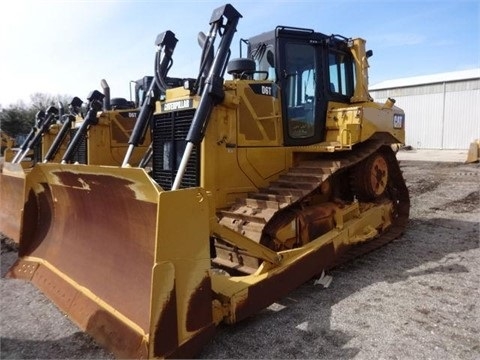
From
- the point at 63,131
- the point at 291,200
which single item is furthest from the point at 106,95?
the point at 291,200

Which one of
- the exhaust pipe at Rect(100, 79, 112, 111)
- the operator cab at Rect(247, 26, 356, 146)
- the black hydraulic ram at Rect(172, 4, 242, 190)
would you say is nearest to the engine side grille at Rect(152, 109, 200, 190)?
the black hydraulic ram at Rect(172, 4, 242, 190)

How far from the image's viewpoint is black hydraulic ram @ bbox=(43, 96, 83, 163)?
8145 mm

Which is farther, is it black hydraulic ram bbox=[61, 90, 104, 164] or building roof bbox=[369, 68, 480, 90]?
building roof bbox=[369, 68, 480, 90]

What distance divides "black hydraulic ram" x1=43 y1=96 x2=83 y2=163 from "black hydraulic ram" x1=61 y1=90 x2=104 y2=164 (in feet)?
2.71

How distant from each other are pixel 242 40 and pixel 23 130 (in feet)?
120

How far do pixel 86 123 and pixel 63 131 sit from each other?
180 cm

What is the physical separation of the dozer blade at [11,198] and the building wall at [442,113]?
25492mm

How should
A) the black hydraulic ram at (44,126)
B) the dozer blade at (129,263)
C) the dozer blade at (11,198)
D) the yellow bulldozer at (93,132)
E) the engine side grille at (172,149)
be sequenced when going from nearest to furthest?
the dozer blade at (129,263)
the engine side grille at (172,149)
the dozer blade at (11,198)
the yellow bulldozer at (93,132)
the black hydraulic ram at (44,126)

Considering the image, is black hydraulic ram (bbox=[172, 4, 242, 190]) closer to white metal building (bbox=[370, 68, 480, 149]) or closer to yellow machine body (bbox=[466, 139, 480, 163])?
yellow machine body (bbox=[466, 139, 480, 163])

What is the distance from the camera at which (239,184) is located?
4785mm

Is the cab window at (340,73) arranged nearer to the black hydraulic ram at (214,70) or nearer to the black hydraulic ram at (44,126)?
the black hydraulic ram at (214,70)

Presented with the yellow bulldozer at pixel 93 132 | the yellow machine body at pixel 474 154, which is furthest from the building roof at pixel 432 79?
the yellow bulldozer at pixel 93 132

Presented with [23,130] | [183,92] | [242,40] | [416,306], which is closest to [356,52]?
[242,40]

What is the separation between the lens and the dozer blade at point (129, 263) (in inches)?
110
